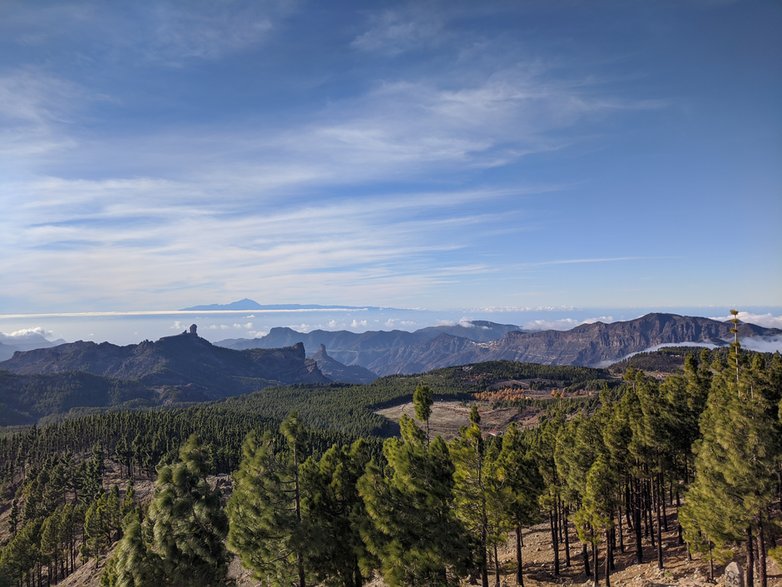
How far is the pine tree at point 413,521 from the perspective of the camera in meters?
24.5

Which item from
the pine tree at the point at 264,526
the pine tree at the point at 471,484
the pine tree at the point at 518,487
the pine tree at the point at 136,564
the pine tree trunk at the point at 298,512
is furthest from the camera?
the pine tree at the point at 518,487

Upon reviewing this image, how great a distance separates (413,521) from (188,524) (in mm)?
12013

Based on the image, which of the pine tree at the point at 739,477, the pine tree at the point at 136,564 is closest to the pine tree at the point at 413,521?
the pine tree at the point at 136,564

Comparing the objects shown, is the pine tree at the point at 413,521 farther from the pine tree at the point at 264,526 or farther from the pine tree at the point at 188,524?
the pine tree at the point at 188,524

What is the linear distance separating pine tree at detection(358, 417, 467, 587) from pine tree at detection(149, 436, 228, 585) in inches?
315

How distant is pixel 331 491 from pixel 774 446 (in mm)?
28600

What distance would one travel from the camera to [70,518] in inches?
3319

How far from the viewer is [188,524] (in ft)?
73.2

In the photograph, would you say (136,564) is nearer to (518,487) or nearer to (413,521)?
(413,521)

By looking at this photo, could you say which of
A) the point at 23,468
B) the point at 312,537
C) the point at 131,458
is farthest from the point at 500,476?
the point at 23,468

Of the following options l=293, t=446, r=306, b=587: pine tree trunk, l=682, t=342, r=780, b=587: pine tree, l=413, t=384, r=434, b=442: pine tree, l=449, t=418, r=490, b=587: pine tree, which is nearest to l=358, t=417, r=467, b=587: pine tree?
l=413, t=384, r=434, b=442: pine tree

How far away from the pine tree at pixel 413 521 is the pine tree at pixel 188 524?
801 cm

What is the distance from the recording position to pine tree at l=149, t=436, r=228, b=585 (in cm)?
2206

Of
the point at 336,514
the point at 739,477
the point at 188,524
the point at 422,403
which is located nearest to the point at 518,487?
the point at 739,477
